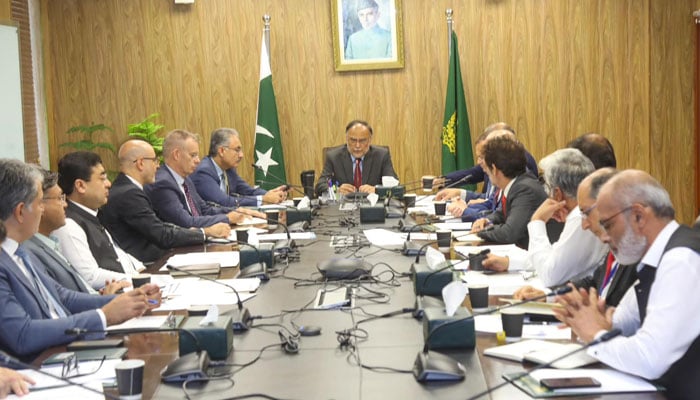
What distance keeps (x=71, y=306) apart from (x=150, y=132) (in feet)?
16.0

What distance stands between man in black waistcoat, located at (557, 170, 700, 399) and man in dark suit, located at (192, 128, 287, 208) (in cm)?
443

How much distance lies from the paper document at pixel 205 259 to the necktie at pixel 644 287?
2.04 metres

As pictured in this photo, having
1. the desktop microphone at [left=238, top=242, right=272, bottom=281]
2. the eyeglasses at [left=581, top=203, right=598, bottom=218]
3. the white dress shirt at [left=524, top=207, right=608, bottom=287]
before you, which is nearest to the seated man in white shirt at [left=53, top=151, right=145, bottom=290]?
the desktop microphone at [left=238, top=242, right=272, bottom=281]

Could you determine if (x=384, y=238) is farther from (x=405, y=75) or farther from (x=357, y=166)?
(x=405, y=75)

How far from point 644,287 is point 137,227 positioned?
323 cm

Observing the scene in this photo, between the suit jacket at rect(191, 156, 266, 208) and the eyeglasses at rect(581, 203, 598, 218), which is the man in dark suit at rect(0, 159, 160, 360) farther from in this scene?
the suit jacket at rect(191, 156, 266, 208)

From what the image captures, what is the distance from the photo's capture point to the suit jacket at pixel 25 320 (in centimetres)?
256

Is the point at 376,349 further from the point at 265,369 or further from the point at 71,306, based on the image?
the point at 71,306

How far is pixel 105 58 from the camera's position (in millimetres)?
8273

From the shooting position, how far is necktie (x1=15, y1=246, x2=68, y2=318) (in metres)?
2.87

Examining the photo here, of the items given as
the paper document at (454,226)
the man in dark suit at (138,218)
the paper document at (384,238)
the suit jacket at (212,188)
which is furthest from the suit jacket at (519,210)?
the suit jacket at (212,188)

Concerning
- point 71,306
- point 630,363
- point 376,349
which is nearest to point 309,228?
point 71,306

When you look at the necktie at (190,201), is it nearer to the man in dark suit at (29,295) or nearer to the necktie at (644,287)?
the man in dark suit at (29,295)

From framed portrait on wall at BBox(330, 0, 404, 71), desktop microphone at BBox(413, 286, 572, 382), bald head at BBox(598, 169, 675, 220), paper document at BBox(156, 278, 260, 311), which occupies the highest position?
framed portrait on wall at BBox(330, 0, 404, 71)
